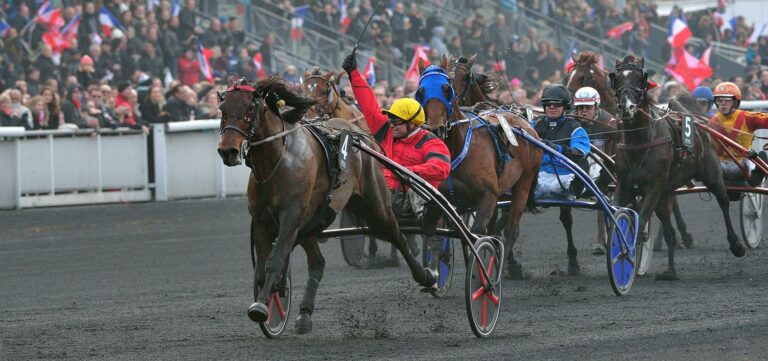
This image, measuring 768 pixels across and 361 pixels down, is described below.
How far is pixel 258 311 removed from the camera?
6.67 metres

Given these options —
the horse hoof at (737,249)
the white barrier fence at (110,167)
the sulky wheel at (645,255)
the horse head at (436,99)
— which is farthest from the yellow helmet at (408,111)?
the white barrier fence at (110,167)

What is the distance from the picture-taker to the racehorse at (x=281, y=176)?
6.81 meters

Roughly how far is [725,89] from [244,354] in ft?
19.6

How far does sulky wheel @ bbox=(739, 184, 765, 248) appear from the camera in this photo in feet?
39.5

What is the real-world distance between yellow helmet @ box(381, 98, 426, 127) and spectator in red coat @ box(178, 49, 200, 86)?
33.5 ft

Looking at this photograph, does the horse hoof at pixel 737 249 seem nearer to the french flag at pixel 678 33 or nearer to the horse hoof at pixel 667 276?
the horse hoof at pixel 667 276

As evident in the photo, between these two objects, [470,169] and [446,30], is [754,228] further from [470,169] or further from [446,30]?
[446,30]

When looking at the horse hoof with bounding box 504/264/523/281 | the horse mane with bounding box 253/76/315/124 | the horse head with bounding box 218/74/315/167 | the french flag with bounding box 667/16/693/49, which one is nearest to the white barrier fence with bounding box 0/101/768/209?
the horse hoof with bounding box 504/264/523/281

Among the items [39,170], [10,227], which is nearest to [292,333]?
[10,227]

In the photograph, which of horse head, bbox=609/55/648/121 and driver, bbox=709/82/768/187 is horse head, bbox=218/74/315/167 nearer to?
horse head, bbox=609/55/648/121

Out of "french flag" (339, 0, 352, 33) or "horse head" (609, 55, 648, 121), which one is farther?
"french flag" (339, 0, 352, 33)

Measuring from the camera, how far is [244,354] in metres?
6.89

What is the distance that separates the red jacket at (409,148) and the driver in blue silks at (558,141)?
1.62 meters

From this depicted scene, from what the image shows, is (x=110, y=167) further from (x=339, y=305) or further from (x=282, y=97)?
(x=282, y=97)
